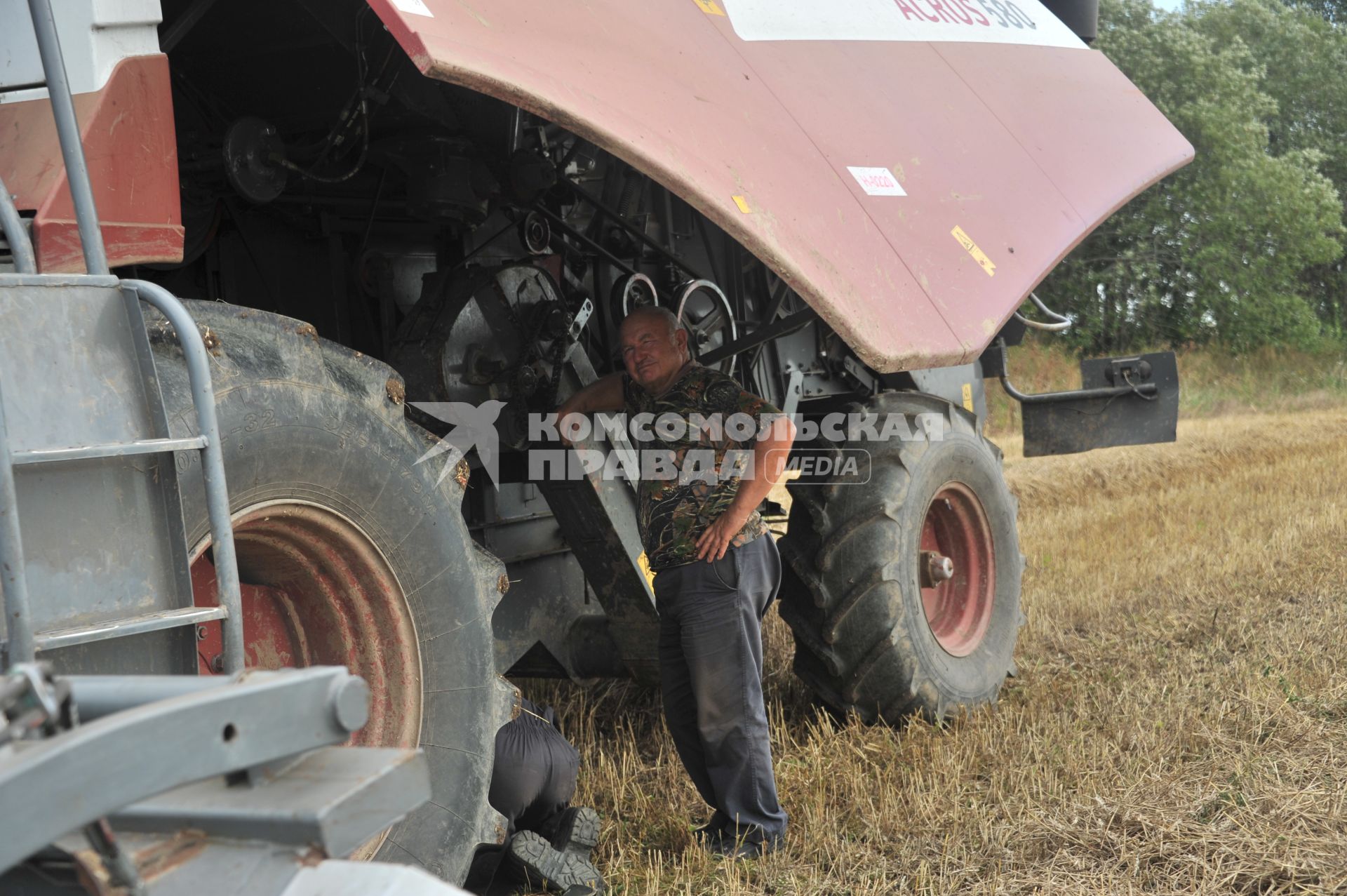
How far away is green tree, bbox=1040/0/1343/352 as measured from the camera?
75.0 feet

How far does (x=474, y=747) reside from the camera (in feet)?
9.55

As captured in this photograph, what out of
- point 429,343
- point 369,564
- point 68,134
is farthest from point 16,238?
point 429,343

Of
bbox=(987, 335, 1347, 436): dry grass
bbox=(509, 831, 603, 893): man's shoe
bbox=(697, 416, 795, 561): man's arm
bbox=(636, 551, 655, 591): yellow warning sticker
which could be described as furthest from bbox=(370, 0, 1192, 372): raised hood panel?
bbox=(987, 335, 1347, 436): dry grass

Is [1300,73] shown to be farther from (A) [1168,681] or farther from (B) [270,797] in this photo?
(B) [270,797]

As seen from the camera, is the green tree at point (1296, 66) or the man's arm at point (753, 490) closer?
the man's arm at point (753, 490)

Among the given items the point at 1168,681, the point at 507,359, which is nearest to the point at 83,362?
the point at 507,359

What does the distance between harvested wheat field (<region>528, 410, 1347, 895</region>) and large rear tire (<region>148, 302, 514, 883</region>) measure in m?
0.71

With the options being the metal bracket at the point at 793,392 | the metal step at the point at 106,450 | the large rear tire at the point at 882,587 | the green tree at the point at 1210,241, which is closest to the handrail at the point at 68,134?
the metal step at the point at 106,450

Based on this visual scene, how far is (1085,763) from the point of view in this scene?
3.91 metres

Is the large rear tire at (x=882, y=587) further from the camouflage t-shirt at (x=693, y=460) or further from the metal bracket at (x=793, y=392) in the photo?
the camouflage t-shirt at (x=693, y=460)

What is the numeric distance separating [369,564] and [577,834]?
43.4 inches

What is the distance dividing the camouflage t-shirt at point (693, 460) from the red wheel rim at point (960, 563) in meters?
1.58

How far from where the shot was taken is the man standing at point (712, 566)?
3643 millimetres

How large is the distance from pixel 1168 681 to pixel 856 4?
8.39 ft
